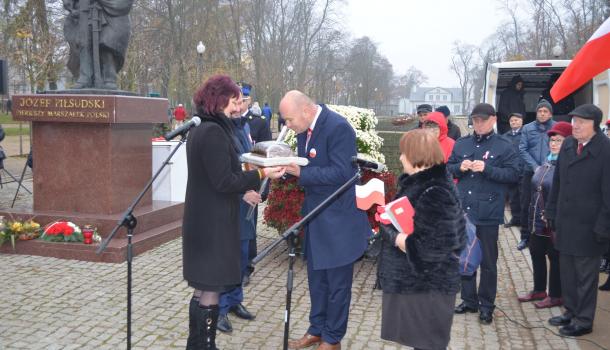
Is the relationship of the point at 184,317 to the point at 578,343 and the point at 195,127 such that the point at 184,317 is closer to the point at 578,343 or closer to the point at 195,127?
the point at 195,127

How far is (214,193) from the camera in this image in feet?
11.5

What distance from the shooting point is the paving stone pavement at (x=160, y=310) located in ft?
15.0

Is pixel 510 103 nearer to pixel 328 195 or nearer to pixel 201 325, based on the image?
pixel 328 195

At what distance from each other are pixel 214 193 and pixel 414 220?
4.06ft

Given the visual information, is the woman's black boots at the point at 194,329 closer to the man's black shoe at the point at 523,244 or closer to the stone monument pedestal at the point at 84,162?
the stone monument pedestal at the point at 84,162

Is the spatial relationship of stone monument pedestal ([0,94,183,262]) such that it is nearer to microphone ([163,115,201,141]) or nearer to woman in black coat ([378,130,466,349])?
microphone ([163,115,201,141])

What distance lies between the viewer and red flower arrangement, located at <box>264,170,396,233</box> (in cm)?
686

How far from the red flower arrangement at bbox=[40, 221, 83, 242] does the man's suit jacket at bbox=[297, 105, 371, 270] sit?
4.01m

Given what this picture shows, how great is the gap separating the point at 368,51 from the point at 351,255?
75663 mm

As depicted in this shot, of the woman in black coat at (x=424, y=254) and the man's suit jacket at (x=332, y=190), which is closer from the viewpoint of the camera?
the woman in black coat at (x=424, y=254)

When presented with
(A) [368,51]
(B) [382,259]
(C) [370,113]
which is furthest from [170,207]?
(A) [368,51]

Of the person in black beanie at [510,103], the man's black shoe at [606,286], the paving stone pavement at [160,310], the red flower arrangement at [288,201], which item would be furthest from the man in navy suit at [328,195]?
the person in black beanie at [510,103]

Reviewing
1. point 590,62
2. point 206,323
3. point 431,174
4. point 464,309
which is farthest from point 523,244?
point 206,323

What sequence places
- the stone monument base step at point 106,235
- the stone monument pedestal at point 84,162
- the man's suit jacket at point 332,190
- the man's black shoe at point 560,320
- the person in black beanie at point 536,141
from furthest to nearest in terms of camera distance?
the person in black beanie at point 536,141 → the stone monument pedestal at point 84,162 → the stone monument base step at point 106,235 → the man's black shoe at point 560,320 → the man's suit jacket at point 332,190
